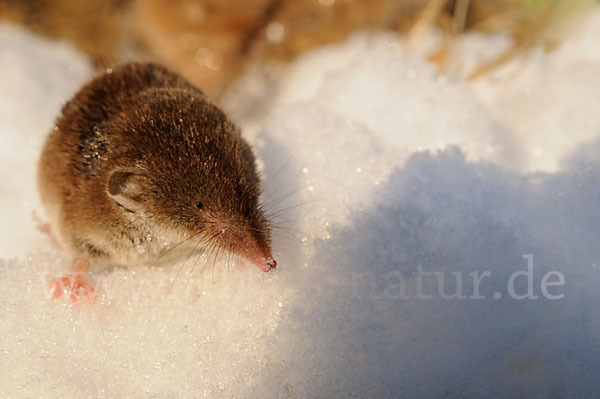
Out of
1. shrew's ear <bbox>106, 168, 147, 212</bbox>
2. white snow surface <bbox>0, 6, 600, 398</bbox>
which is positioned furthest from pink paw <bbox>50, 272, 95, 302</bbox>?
shrew's ear <bbox>106, 168, 147, 212</bbox>

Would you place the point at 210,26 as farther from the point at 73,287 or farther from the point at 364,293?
the point at 364,293

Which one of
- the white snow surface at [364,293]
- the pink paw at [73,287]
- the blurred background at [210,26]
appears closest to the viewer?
the white snow surface at [364,293]

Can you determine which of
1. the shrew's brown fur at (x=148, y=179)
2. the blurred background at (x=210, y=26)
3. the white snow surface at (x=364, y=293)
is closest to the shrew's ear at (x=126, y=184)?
the shrew's brown fur at (x=148, y=179)

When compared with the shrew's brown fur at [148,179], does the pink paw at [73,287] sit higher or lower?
lower

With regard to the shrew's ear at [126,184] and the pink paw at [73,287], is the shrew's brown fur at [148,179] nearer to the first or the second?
the shrew's ear at [126,184]

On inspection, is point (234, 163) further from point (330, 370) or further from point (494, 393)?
point (494, 393)

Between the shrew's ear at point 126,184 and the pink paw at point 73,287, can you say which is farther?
the pink paw at point 73,287

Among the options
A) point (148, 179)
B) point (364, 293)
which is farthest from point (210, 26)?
point (364, 293)
